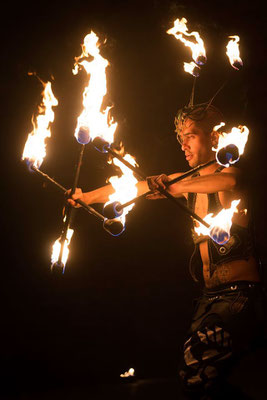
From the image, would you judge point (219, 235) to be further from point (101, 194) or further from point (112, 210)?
point (101, 194)

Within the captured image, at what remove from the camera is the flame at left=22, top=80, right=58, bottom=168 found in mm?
3678

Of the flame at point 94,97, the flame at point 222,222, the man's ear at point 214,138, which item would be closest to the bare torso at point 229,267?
the flame at point 222,222

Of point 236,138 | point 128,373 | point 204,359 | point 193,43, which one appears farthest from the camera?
point 128,373

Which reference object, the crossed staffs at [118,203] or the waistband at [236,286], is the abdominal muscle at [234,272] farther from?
the crossed staffs at [118,203]

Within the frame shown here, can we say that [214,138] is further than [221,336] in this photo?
Yes

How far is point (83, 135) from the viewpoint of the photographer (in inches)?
126

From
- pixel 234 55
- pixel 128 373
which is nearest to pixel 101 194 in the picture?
pixel 234 55

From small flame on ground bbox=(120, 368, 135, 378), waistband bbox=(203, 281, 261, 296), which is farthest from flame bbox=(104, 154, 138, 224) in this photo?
small flame on ground bbox=(120, 368, 135, 378)

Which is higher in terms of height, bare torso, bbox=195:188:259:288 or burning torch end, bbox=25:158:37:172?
burning torch end, bbox=25:158:37:172

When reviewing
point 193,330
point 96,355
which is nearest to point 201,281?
point 193,330

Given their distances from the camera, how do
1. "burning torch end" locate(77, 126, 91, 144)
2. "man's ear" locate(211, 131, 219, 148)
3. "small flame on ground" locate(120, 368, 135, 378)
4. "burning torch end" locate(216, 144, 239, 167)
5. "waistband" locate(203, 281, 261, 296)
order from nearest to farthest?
"burning torch end" locate(216, 144, 239, 167)
"waistband" locate(203, 281, 261, 296)
"burning torch end" locate(77, 126, 91, 144)
"man's ear" locate(211, 131, 219, 148)
"small flame on ground" locate(120, 368, 135, 378)

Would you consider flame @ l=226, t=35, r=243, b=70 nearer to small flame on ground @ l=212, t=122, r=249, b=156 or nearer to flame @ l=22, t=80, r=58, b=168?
small flame on ground @ l=212, t=122, r=249, b=156

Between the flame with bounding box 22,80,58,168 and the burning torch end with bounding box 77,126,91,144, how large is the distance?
73 cm

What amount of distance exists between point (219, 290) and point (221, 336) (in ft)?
1.37
